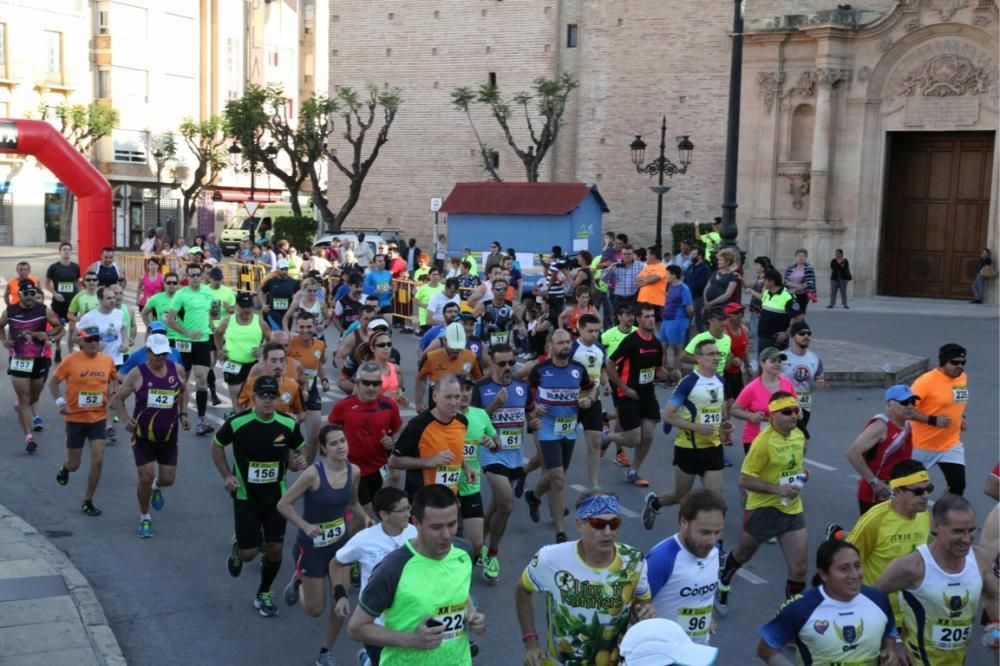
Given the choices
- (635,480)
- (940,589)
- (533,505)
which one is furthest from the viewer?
(635,480)

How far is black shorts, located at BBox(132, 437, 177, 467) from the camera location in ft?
33.5

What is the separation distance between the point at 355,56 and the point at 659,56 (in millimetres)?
13546

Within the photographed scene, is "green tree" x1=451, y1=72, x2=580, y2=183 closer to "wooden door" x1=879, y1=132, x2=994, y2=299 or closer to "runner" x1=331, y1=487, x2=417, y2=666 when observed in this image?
"wooden door" x1=879, y1=132, x2=994, y2=299

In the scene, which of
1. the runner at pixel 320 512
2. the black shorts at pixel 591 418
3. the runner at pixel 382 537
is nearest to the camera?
the runner at pixel 382 537

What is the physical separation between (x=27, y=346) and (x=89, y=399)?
2809 millimetres

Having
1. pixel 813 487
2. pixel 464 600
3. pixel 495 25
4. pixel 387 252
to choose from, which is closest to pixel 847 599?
pixel 464 600

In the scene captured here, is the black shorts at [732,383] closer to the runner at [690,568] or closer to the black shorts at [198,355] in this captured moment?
the black shorts at [198,355]

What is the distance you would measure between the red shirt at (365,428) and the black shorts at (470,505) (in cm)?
72

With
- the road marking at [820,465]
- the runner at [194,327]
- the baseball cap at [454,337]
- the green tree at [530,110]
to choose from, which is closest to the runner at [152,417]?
the baseball cap at [454,337]

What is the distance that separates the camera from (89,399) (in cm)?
1115

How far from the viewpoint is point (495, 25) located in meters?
44.4

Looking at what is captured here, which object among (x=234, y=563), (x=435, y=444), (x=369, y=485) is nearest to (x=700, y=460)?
(x=435, y=444)

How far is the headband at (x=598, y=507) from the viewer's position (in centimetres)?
552

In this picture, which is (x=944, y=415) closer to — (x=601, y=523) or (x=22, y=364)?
(x=601, y=523)
